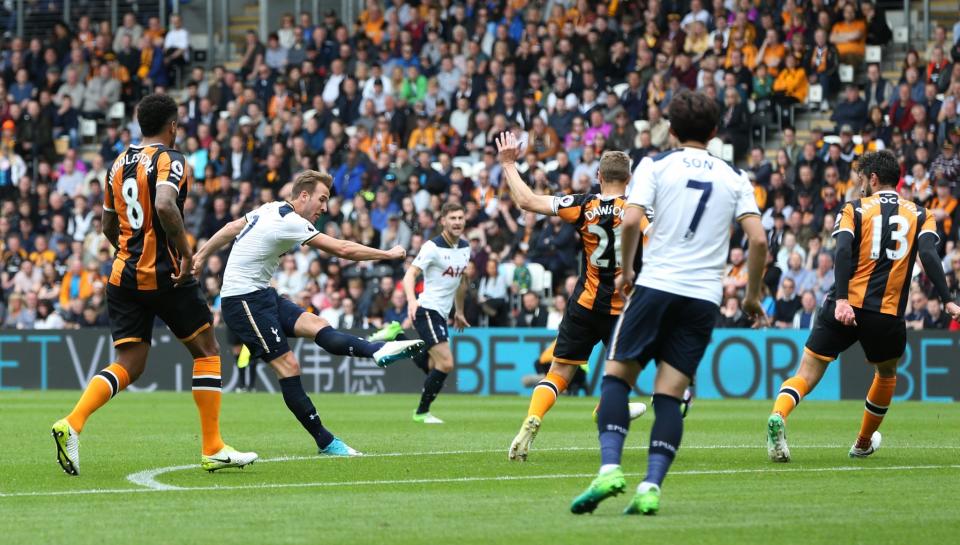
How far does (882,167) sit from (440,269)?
6.89 meters

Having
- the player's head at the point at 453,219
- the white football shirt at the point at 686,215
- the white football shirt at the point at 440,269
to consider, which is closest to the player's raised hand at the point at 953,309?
the white football shirt at the point at 686,215

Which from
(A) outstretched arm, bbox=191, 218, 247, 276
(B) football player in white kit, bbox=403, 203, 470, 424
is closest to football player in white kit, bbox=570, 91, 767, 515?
(A) outstretched arm, bbox=191, 218, 247, 276

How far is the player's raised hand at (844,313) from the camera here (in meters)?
11.1

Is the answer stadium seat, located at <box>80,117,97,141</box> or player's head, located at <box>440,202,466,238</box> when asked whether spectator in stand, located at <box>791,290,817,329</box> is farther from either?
stadium seat, located at <box>80,117,97,141</box>

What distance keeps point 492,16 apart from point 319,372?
367 inches

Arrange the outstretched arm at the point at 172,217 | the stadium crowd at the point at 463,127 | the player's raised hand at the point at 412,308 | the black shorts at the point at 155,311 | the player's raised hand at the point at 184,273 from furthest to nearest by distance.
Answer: the stadium crowd at the point at 463,127 < the player's raised hand at the point at 412,308 < the black shorts at the point at 155,311 < the player's raised hand at the point at 184,273 < the outstretched arm at the point at 172,217

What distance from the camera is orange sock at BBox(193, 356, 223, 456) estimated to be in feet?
34.6

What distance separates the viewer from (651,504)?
775cm

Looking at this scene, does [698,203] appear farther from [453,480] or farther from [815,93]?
[815,93]

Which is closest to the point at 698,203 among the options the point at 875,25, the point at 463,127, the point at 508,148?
the point at 508,148

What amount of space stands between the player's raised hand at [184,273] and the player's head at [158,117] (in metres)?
0.85

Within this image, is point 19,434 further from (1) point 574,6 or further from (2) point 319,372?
(1) point 574,6

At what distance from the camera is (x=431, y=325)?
17.3 metres

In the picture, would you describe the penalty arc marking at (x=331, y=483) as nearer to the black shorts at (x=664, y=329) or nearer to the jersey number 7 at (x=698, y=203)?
the black shorts at (x=664, y=329)
